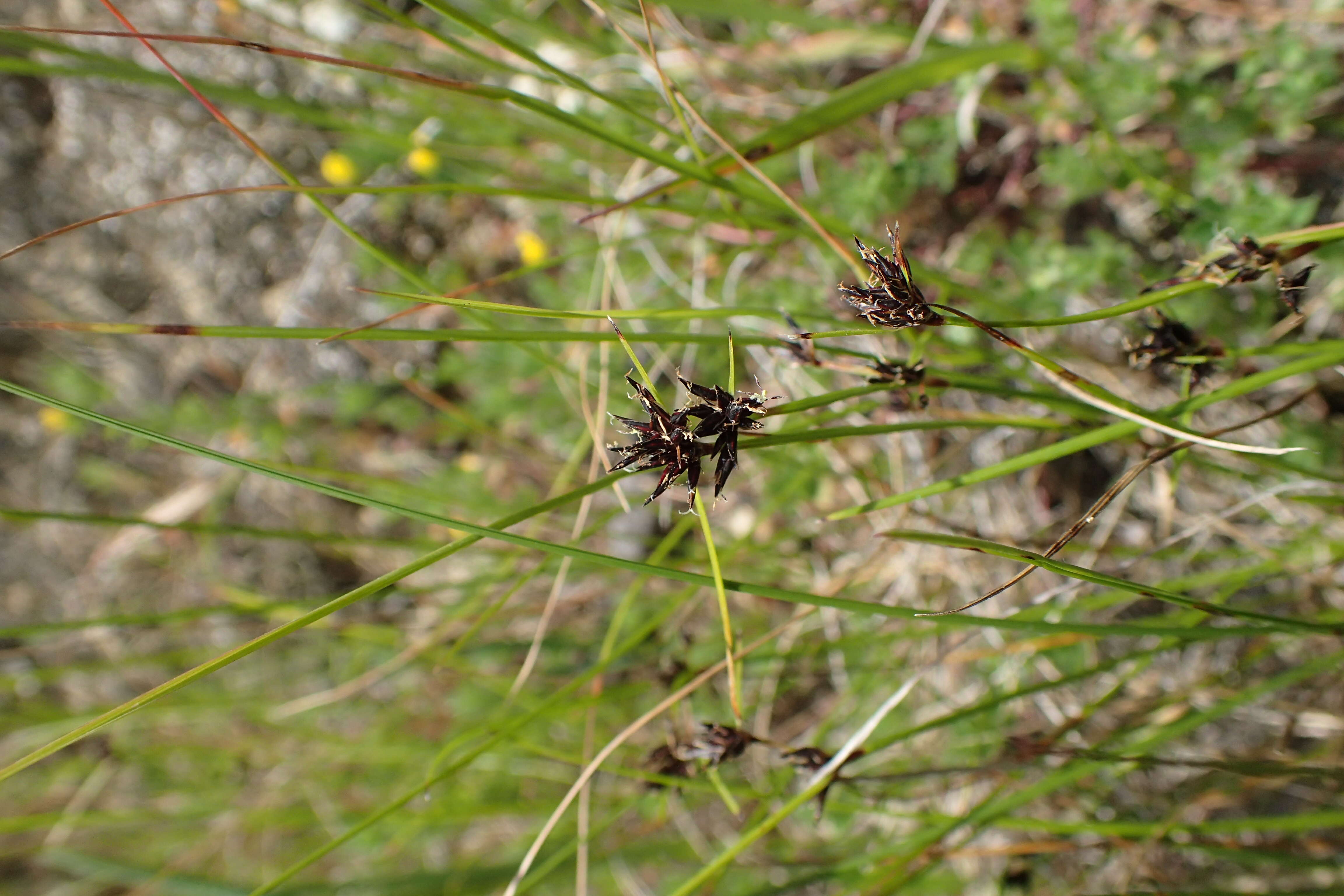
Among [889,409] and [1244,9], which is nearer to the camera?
[889,409]

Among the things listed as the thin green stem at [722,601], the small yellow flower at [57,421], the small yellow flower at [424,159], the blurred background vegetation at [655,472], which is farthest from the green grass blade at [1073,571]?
the small yellow flower at [57,421]

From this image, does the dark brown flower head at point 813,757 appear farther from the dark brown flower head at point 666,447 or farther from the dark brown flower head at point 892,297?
the dark brown flower head at point 892,297

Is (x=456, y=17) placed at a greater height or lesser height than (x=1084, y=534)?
greater

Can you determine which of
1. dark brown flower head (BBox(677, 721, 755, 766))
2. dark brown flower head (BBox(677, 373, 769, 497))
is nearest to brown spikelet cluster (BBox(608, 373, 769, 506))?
dark brown flower head (BBox(677, 373, 769, 497))

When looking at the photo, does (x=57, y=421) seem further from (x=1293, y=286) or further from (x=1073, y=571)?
(x=1293, y=286)

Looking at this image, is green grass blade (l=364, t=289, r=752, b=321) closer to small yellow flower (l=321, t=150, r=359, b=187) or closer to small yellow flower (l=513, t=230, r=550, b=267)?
small yellow flower (l=513, t=230, r=550, b=267)

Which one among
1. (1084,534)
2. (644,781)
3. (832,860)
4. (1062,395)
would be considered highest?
(1062,395)

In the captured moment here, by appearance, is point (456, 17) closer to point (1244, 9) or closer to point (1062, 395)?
point (1062, 395)

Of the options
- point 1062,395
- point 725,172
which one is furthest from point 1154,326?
point 725,172
